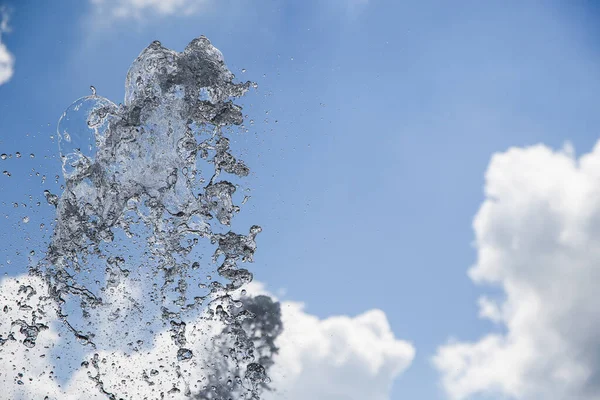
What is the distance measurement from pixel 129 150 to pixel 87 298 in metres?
3.14

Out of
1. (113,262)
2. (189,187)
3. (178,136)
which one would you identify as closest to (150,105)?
(178,136)

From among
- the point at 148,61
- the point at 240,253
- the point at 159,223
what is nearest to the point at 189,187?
the point at 159,223

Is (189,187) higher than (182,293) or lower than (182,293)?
higher

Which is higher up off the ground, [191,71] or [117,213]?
[191,71]

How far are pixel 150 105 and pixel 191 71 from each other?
1.06 meters

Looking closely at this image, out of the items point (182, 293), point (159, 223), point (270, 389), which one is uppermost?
point (159, 223)

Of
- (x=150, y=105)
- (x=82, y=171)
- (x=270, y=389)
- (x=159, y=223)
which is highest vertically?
(x=150, y=105)

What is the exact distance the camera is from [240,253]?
11203mm

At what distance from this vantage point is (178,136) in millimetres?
11164

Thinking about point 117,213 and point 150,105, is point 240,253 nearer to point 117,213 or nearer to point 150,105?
point 117,213

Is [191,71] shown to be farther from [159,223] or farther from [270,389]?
[270,389]

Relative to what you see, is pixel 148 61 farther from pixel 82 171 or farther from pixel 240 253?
pixel 240 253

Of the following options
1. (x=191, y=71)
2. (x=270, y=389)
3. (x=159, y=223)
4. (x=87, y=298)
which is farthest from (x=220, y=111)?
(x=270, y=389)

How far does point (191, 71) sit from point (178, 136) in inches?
52.5
